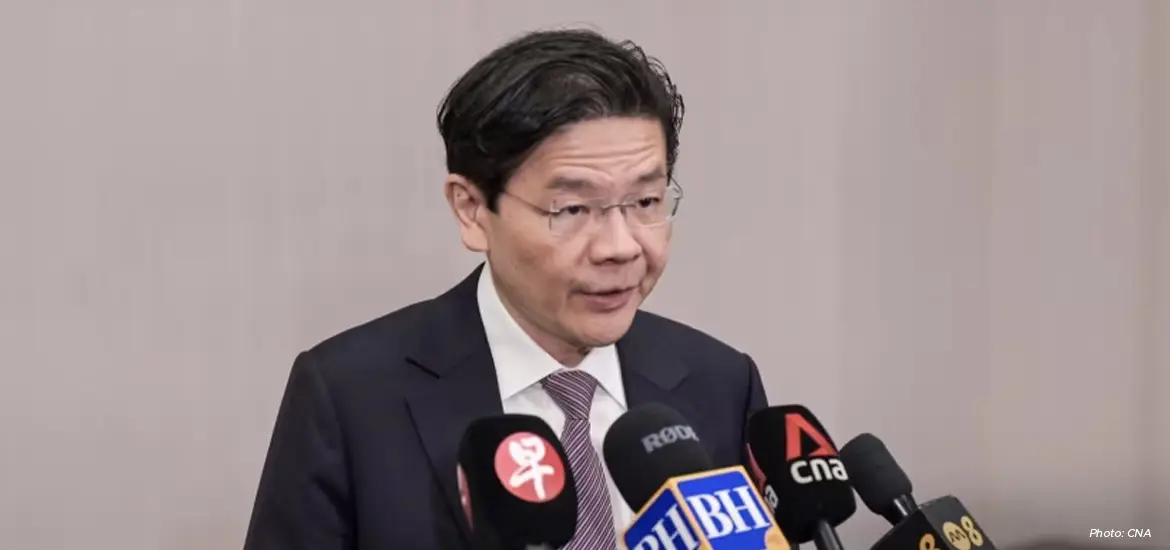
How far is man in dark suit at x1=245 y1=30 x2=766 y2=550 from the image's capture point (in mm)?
1223

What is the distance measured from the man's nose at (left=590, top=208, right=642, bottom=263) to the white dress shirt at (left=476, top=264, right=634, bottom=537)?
0.54ft

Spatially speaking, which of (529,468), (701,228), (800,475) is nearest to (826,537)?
(800,475)

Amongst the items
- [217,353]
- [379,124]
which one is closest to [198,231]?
[217,353]

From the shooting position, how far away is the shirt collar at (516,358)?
1.34 m

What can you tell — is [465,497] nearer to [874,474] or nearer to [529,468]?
[529,468]

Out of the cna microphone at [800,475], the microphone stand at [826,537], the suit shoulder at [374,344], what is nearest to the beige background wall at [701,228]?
the suit shoulder at [374,344]

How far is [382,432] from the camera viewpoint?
1311 millimetres

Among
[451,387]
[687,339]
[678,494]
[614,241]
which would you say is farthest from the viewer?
[687,339]

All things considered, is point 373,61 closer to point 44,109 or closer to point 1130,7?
point 44,109

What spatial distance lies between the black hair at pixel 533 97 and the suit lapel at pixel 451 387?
160 millimetres

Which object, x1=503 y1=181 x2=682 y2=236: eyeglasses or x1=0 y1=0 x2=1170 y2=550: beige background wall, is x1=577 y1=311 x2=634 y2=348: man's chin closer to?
x1=503 y1=181 x2=682 y2=236: eyeglasses

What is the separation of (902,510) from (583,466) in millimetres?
329

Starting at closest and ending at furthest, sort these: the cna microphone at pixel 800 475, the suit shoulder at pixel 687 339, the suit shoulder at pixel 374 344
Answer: the cna microphone at pixel 800 475 < the suit shoulder at pixel 374 344 < the suit shoulder at pixel 687 339

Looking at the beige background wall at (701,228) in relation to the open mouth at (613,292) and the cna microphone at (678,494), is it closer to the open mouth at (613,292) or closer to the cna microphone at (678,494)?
the open mouth at (613,292)
